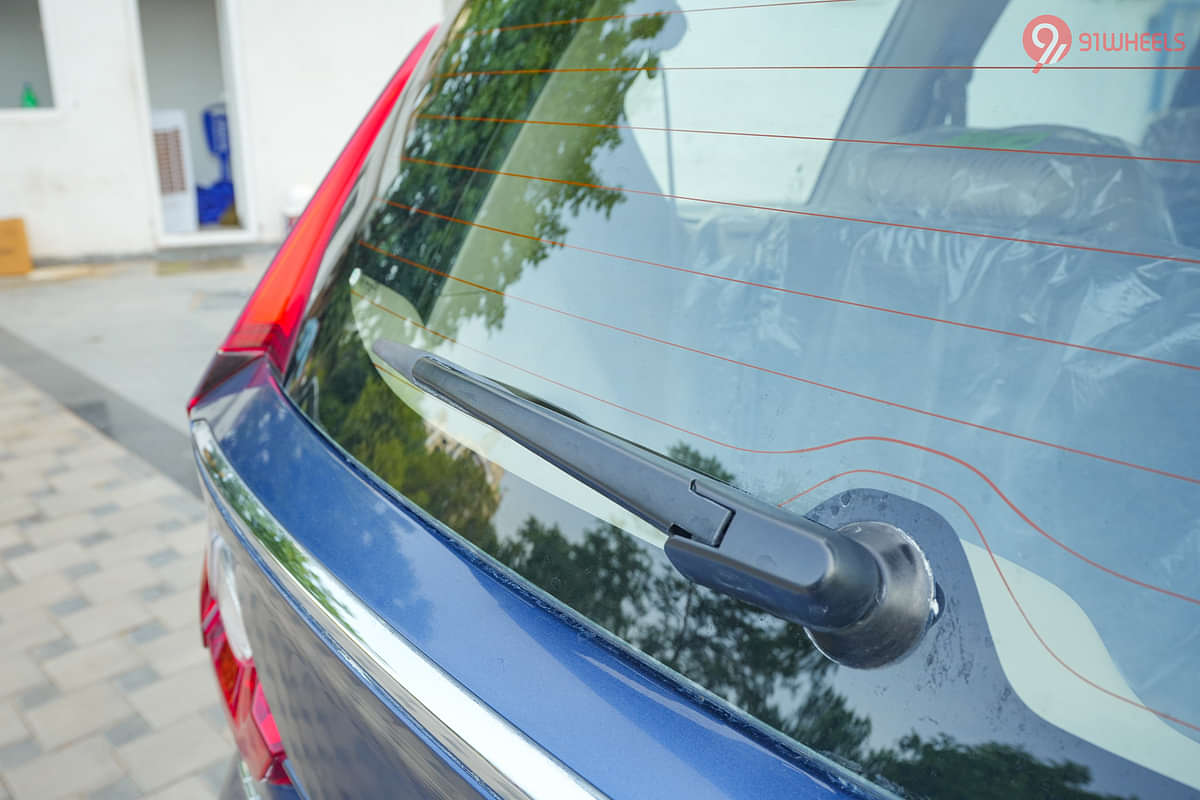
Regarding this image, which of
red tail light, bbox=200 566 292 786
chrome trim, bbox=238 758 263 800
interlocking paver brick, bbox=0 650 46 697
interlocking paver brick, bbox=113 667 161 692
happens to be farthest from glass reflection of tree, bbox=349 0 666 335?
interlocking paver brick, bbox=0 650 46 697

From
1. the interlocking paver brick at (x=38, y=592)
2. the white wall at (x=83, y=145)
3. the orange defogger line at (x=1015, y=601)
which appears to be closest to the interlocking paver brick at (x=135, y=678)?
the interlocking paver brick at (x=38, y=592)

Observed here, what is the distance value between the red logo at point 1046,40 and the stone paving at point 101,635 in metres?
2.60

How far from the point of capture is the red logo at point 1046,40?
79 cm

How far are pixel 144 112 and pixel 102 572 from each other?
25.8ft

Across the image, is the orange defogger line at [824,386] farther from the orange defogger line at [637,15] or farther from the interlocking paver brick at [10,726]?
the interlocking paver brick at [10,726]

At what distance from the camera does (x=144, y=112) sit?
9836mm

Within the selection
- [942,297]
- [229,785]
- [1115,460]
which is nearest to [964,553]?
[1115,460]

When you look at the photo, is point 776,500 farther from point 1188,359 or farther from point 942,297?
point 1188,359

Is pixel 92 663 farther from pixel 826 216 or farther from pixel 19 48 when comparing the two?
pixel 19 48

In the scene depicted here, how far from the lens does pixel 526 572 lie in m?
0.93

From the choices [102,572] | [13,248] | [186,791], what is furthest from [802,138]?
[13,248]

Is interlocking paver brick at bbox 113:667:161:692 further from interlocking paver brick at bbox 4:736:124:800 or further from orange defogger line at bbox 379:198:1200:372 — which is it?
orange defogger line at bbox 379:198:1200:372

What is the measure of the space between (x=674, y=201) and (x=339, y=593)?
1.90 feet

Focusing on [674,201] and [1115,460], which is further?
[674,201]
